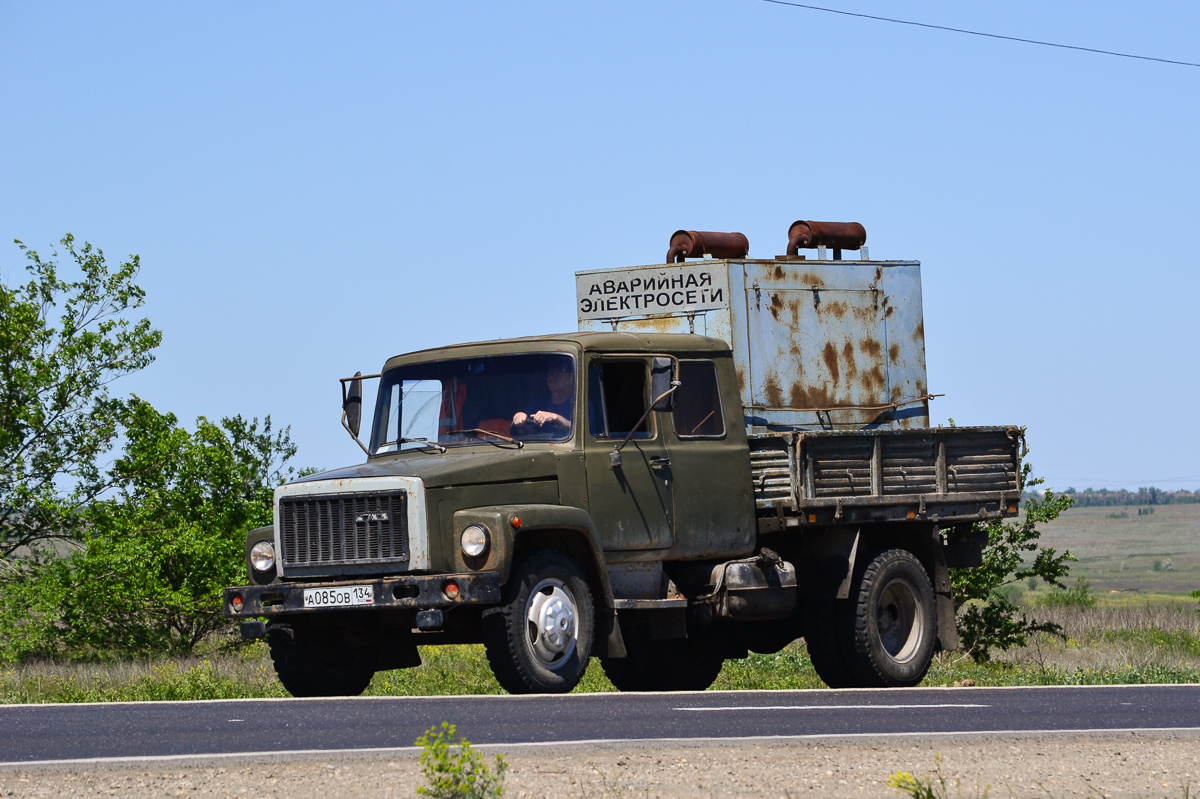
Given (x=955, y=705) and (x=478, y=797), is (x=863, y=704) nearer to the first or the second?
(x=955, y=705)

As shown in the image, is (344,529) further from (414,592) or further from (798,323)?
(798,323)

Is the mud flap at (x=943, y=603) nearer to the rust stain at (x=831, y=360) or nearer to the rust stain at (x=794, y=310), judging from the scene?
the rust stain at (x=831, y=360)

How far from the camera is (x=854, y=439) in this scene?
14047 millimetres

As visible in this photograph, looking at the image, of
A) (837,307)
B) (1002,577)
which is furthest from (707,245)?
(1002,577)

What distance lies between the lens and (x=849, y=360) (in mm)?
15172

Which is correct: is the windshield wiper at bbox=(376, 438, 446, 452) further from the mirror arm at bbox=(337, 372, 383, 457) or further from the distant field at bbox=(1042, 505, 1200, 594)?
the distant field at bbox=(1042, 505, 1200, 594)

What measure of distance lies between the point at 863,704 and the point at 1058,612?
37616 mm

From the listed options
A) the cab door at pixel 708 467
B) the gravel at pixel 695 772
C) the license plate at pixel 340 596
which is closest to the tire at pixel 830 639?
the cab door at pixel 708 467

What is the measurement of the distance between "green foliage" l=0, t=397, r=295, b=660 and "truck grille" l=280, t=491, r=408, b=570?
11710 mm

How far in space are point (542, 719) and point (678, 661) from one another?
20.8 feet

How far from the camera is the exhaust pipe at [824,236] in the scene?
15.5 meters

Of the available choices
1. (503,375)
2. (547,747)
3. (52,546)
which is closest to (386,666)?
(503,375)

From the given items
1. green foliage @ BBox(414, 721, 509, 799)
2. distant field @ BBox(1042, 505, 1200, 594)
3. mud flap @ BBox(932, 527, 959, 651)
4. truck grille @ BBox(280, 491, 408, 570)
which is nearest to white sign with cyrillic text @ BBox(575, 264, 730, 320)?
mud flap @ BBox(932, 527, 959, 651)

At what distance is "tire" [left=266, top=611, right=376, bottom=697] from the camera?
1227 cm
